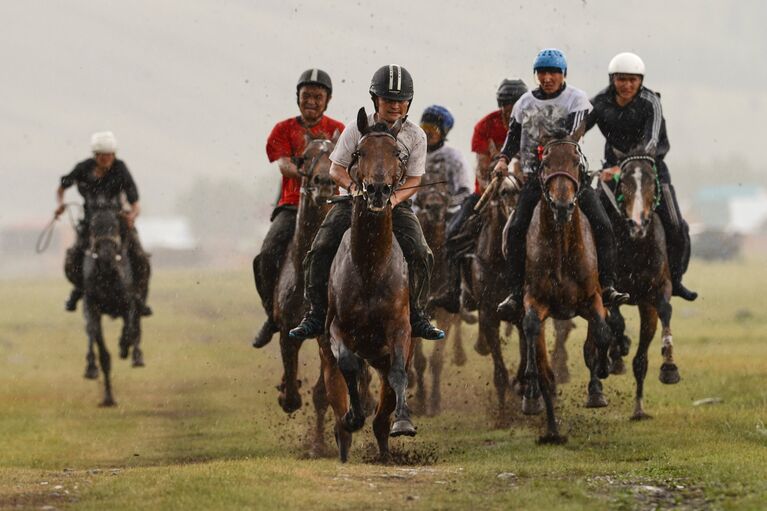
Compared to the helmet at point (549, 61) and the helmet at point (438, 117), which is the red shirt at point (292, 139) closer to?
the helmet at point (549, 61)

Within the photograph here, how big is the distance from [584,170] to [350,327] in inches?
132

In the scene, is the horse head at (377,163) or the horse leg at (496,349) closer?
the horse head at (377,163)

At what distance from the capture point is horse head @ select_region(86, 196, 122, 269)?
75.4ft

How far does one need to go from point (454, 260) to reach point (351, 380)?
636 cm

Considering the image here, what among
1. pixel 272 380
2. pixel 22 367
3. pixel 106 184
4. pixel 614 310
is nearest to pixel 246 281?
pixel 22 367

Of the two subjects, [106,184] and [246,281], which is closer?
[106,184]

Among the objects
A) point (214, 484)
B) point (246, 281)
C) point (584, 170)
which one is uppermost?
point (246, 281)

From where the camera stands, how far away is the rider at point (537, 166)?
15547mm

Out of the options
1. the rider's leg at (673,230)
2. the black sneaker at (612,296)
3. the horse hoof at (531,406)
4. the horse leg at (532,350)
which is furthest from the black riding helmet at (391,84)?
the rider's leg at (673,230)

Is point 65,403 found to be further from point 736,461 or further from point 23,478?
point 736,461

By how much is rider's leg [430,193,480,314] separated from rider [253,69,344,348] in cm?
333

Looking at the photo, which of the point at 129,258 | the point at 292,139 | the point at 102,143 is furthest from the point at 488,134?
the point at 129,258

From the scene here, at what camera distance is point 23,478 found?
13625 mm

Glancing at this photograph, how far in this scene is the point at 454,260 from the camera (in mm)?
19203
